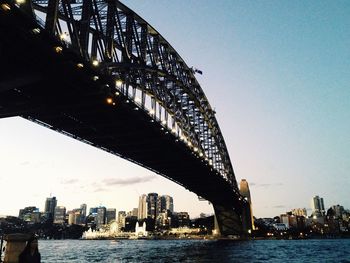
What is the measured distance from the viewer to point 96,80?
26141 millimetres

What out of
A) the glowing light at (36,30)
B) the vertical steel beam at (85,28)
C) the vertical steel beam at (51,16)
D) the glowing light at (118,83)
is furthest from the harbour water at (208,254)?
the glowing light at (36,30)

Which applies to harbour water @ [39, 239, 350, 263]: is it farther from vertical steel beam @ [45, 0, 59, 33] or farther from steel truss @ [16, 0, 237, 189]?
vertical steel beam @ [45, 0, 59, 33]

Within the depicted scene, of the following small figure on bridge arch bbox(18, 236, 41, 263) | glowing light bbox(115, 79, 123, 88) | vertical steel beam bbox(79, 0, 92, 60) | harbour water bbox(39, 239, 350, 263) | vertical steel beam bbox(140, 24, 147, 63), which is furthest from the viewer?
harbour water bbox(39, 239, 350, 263)

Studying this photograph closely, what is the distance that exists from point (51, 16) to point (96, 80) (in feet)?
21.2

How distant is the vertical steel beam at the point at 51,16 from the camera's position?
2027cm

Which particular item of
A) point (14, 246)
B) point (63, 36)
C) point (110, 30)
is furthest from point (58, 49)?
point (14, 246)

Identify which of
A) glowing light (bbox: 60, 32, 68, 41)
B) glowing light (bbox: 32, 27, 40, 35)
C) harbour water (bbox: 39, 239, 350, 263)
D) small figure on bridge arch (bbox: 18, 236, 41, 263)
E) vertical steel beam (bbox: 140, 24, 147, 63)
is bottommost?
harbour water (bbox: 39, 239, 350, 263)

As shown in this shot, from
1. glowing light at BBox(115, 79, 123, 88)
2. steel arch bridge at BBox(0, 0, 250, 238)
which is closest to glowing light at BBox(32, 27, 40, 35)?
steel arch bridge at BBox(0, 0, 250, 238)

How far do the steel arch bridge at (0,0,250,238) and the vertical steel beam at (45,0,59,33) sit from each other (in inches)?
2.3

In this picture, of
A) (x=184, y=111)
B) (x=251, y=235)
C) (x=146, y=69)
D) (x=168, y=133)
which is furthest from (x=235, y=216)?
(x=146, y=69)

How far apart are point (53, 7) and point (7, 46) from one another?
3.54m

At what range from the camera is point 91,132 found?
133 feet

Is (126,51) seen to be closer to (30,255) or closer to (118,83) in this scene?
(118,83)

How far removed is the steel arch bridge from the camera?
20812 millimetres
